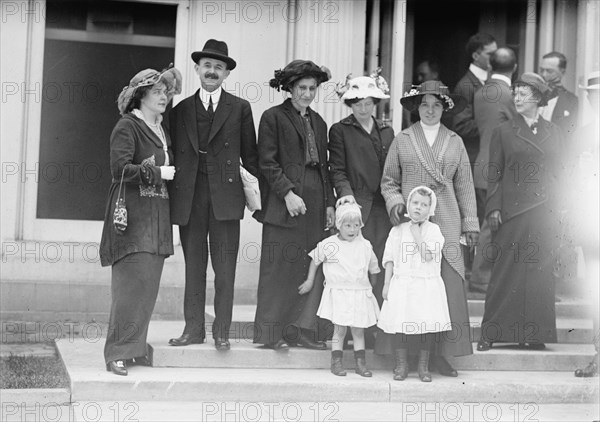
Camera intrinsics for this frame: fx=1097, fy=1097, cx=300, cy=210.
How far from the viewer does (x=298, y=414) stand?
693 centimetres

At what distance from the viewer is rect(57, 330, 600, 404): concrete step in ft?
23.1

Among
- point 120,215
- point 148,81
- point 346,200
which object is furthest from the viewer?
point 346,200

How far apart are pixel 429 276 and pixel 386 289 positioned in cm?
30

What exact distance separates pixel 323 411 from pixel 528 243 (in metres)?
2.16

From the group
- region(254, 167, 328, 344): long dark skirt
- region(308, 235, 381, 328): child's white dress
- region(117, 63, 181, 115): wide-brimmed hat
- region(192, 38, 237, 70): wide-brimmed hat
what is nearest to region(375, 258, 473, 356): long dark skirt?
region(308, 235, 381, 328): child's white dress

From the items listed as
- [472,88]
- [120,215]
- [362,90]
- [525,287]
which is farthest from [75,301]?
[472,88]

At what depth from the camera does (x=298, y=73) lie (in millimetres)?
7645

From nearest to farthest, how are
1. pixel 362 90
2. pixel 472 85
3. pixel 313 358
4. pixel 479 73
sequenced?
pixel 313 358 < pixel 362 90 < pixel 472 85 < pixel 479 73

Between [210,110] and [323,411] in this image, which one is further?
[210,110]

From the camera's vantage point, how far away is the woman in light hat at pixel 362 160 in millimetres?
7836

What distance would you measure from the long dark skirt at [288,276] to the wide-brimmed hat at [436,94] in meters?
0.86

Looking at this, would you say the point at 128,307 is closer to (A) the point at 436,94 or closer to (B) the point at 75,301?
(B) the point at 75,301

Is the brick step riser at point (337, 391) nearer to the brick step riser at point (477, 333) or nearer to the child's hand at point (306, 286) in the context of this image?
the child's hand at point (306, 286)

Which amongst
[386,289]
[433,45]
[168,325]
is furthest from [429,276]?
[433,45]
